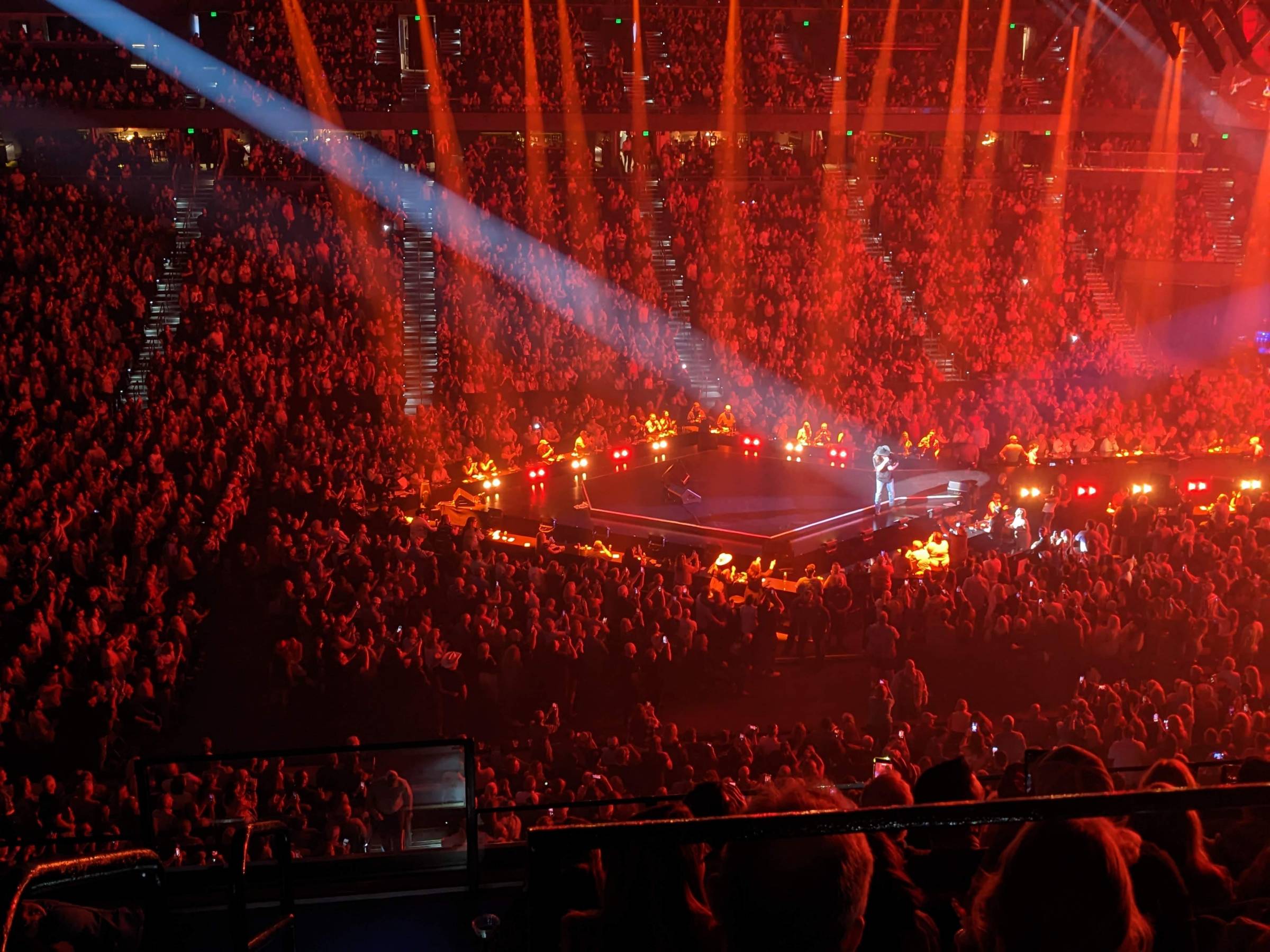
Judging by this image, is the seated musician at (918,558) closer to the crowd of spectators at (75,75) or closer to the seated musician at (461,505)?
the seated musician at (461,505)

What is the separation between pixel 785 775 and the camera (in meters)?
6.90

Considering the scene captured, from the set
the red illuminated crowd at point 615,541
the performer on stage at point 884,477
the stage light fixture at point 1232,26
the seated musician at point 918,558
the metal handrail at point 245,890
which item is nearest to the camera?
the metal handrail at point 245,890

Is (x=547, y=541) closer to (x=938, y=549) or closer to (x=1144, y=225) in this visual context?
(x=938, y=549)

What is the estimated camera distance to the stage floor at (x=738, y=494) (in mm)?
14055

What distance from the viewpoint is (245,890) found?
323 cm

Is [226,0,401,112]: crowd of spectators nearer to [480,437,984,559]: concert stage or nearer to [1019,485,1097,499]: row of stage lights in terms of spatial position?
[480,437,984,559]: concert stage

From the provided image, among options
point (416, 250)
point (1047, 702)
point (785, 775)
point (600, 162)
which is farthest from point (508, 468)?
point (600, 162)

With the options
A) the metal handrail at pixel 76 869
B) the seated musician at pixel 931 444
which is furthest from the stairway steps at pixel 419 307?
the metal handrail at pixel 76 869

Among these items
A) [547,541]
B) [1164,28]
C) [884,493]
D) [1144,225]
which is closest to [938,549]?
[884,493]

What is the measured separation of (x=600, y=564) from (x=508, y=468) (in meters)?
5.11

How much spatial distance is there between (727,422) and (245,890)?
14.9 meters

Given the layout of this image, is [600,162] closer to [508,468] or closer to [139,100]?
[139,100]

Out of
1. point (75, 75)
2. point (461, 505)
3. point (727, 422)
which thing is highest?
point (75, 75)

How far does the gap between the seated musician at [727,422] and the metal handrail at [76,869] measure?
607 inches
